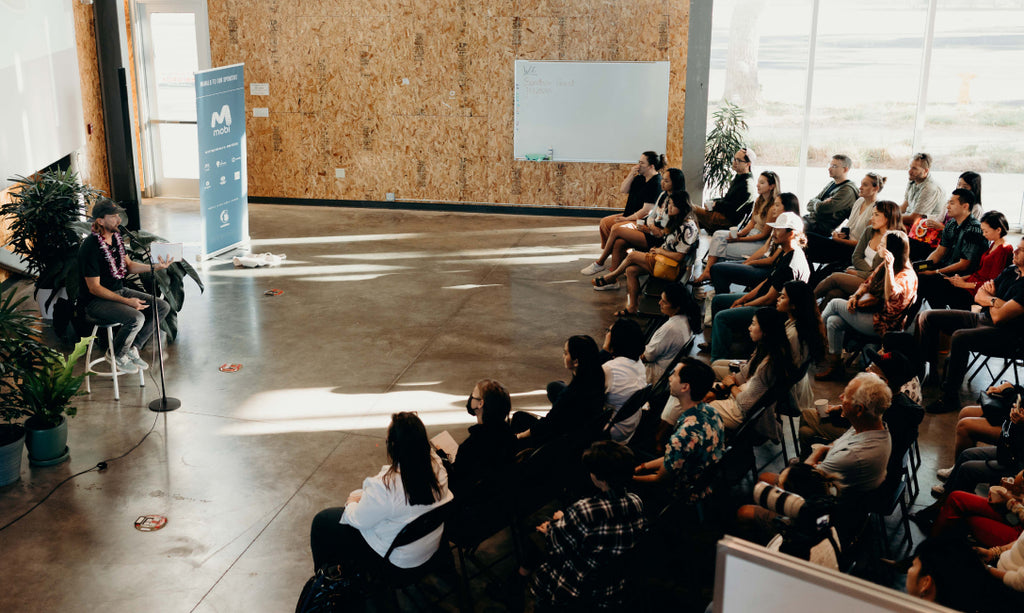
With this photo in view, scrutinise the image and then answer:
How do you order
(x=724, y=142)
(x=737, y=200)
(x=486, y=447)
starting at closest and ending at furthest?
(x=486, y=447) < (x=737, y=200) < (x=724, y=142)

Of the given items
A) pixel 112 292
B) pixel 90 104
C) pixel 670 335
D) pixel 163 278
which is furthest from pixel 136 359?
pixel 90 104

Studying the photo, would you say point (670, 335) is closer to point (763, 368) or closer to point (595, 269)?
point (763, 368)

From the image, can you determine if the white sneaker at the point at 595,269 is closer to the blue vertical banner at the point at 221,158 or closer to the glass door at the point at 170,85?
the blue vertical banner at the point at 221,158

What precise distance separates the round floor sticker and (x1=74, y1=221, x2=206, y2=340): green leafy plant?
283cm

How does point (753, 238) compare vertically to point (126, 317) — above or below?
above

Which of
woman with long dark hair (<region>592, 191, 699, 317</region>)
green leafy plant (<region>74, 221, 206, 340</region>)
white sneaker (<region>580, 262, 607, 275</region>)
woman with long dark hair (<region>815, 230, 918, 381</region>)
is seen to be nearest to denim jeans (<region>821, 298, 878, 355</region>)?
woman with long dark hair (<region>815, 230, 918, 381</region>)

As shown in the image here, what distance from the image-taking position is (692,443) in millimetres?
4066

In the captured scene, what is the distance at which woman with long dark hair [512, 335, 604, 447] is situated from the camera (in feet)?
14.7

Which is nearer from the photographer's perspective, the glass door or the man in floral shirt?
the man in floral shirt

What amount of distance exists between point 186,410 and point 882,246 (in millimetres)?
5472

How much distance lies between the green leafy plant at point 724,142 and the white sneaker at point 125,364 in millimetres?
8357

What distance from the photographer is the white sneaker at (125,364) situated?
6.57 m

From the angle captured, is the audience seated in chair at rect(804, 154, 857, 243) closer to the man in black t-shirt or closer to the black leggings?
the man in black t-shirt

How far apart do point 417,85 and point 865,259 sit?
7723 millimetres
